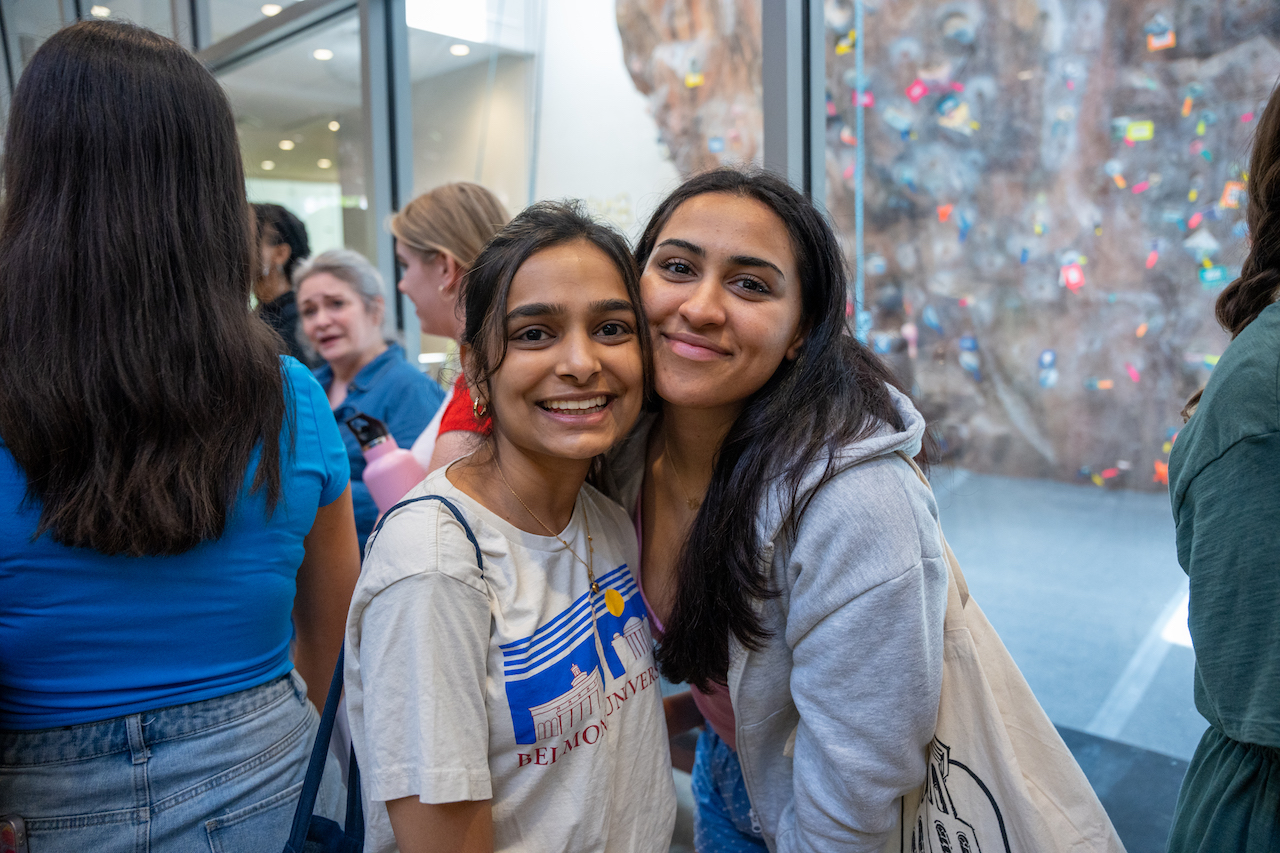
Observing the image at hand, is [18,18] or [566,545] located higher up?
[18,18]

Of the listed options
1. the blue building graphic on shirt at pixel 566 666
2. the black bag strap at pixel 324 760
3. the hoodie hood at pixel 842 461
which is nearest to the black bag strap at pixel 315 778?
the black bag strap at pixel 324 760

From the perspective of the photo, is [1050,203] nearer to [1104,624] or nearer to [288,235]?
[1104,624]

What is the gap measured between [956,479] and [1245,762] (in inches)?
57.9

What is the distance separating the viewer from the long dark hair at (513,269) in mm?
1102

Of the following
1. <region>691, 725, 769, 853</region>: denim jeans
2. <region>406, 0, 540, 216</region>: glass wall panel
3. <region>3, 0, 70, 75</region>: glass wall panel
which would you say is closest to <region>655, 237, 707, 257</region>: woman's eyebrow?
<region>691, 725, 769, 853</region>: denim jeans

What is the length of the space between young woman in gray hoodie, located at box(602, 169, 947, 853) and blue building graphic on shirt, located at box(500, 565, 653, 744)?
13cm

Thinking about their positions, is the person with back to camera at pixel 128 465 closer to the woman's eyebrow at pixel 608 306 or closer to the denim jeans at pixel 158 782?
the denim jeans at pixel 158 782

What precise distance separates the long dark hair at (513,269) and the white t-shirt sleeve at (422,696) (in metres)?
0.35

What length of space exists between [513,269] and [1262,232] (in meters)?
1.00

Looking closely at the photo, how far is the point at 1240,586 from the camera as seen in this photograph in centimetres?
92

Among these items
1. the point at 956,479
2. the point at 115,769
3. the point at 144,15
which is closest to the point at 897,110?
the point at 956,479

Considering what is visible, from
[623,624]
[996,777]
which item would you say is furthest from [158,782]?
[996,777]

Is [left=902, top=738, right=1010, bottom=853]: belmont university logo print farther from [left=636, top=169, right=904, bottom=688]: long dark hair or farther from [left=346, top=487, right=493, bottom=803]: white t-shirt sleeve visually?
[left=346, top=487, right=493, bottom=803]: white t-shirt sleeve

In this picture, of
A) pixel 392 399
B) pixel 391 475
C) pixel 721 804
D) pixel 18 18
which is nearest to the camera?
pixel 721 804
